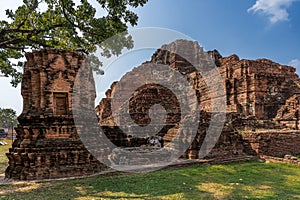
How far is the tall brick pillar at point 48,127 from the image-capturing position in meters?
8.20

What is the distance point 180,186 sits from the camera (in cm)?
661

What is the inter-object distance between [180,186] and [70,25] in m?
8.00

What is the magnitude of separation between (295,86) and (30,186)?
878 inches

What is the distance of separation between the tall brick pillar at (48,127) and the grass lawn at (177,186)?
0.89 m

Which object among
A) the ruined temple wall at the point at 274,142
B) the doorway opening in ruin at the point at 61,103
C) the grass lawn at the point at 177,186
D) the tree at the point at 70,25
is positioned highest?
the tree at the point at 70,25

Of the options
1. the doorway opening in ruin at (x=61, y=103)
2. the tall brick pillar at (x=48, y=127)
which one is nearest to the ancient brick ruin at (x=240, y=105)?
the doorway opening in ruin at (x=61, y=103)

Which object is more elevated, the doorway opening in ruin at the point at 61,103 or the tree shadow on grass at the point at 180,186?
the doorway opening in ruin at the point at 61,103

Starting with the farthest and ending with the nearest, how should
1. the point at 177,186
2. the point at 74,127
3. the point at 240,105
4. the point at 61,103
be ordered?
the point at 240,105 → the point at 61,103 → the point at 74,127 → the point at 177,186

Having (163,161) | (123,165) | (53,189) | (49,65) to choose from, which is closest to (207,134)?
(163,161)

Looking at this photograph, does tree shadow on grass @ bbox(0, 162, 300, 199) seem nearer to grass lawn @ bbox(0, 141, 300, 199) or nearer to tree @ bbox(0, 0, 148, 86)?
grass lawn @ bbox(0, 141, 300, 199)

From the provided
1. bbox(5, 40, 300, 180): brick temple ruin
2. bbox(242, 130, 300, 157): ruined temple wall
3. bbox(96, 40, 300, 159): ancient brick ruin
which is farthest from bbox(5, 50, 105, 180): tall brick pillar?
bbox(242, 130, 300, 157): ruined temple wall

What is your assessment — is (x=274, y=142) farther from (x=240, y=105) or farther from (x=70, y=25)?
(x=70, y=25)

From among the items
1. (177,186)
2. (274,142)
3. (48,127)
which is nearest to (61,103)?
(48,127)

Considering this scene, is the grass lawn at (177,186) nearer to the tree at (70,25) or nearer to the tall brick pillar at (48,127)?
the tall brick pillar at (48,127)
